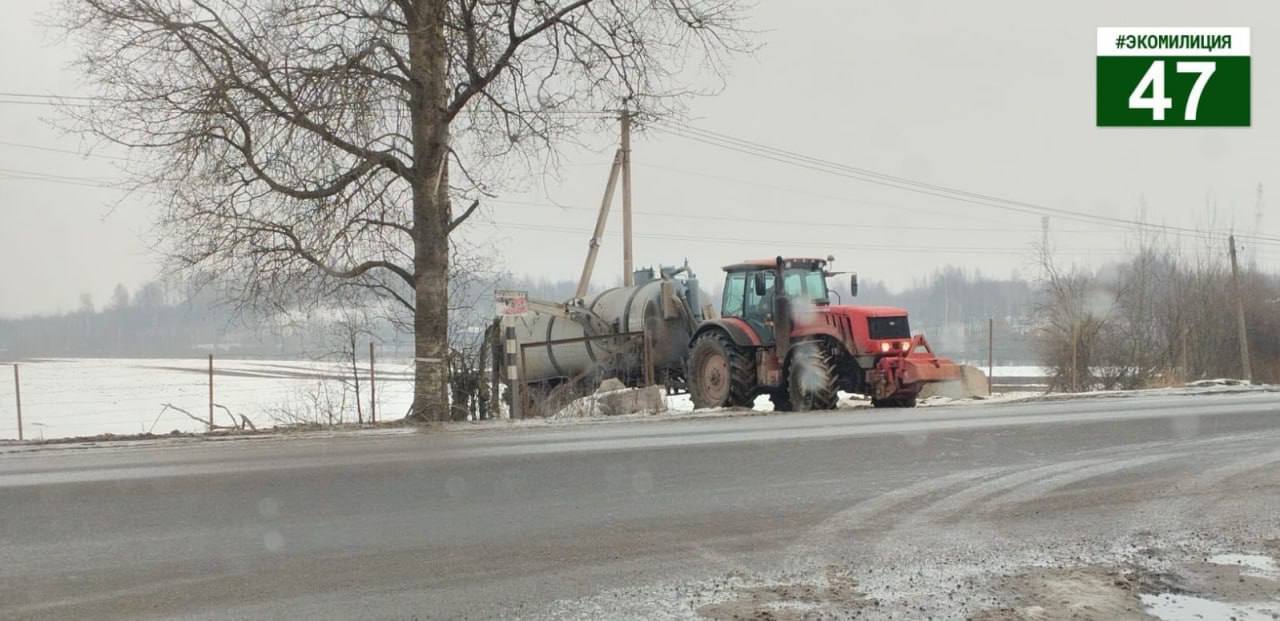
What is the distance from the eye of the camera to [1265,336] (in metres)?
49.7

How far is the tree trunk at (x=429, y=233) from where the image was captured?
717 inches

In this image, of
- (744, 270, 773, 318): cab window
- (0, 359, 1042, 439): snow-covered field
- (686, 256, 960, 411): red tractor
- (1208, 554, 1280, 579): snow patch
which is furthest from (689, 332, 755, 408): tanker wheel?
(1208, 554, 1280, 579): snow patch

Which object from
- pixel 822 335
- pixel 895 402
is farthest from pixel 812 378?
pixel 895 402

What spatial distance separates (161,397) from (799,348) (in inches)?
1091

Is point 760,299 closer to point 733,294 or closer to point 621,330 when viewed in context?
point 733,294

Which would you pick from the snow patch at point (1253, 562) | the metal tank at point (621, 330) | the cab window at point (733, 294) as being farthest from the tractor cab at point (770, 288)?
the snow patch at point (1253, 562)

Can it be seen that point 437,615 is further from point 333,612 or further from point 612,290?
point 612,290

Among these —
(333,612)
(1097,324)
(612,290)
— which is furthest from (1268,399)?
(1097,324)

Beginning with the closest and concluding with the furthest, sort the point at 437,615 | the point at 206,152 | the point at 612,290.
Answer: the point at 437,615, the point at 206,152, the point at 612,290

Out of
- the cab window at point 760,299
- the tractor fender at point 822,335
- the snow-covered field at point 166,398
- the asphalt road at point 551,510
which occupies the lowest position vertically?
the snow-covered field at point 166,398

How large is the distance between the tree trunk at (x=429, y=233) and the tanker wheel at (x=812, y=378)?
5.55m

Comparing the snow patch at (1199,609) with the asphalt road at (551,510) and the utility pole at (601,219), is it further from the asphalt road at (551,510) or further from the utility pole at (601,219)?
the utility pole at (601,219)

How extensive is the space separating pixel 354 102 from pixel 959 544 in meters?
13.3

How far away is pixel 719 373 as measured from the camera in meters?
20.0
